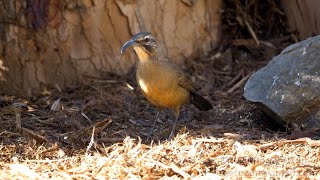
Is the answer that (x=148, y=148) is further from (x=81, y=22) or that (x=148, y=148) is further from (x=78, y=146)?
(x=81, y=22)

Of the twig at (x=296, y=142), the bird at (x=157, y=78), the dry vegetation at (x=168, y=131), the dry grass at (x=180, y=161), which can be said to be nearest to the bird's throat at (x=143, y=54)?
the bird at (x=157, y=78)

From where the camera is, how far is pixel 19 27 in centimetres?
752

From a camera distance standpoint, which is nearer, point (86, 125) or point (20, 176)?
point (20, 176)

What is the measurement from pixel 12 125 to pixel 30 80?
55.2 inches

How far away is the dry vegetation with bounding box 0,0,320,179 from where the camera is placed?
5.14 meters

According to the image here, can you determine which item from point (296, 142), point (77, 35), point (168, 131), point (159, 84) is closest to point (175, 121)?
point (168, 131)

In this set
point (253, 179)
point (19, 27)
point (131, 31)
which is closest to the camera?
point (253, 179)

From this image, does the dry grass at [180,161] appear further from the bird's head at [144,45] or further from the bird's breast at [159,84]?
the bird's head at [144,45]

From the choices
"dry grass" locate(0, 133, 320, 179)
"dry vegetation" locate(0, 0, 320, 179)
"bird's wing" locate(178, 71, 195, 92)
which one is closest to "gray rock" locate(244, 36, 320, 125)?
"dry vegetation" locate(0, 0, 320, 179)

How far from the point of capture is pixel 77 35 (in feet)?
25.7

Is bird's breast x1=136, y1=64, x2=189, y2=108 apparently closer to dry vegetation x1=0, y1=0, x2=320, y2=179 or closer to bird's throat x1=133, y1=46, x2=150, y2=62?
bird's throat x1=133, y1=46, x2=150, y2=62

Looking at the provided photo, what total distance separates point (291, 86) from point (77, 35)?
9.23ft

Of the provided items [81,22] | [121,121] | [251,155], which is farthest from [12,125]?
[251,155]

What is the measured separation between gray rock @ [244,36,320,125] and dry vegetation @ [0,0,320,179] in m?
0.23
